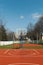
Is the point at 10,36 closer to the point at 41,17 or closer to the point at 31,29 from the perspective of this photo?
the point at 31,29

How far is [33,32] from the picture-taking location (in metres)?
118

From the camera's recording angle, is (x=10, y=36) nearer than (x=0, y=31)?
No

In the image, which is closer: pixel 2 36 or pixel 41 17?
pixel 41 17

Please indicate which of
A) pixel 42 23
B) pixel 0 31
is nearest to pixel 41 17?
pixel 42 23

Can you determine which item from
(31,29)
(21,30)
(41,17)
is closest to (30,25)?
(31,29)

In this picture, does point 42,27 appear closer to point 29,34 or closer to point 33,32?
point 33,32

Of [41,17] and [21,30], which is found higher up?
[41,17]

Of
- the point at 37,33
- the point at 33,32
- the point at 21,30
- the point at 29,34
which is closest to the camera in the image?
the point at 21,30

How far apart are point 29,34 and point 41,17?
113 ft

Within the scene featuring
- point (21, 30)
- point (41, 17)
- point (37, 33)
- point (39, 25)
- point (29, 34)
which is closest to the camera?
point (21, 30)

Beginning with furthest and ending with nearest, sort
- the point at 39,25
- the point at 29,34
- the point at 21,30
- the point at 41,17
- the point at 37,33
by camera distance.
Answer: the point at 29,34 < the point at 37,33 < the point at 39,25 < the point at 41,17 < the point at 21,30

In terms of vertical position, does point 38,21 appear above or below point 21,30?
above

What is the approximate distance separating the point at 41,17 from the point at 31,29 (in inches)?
1109

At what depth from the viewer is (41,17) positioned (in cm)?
9262
